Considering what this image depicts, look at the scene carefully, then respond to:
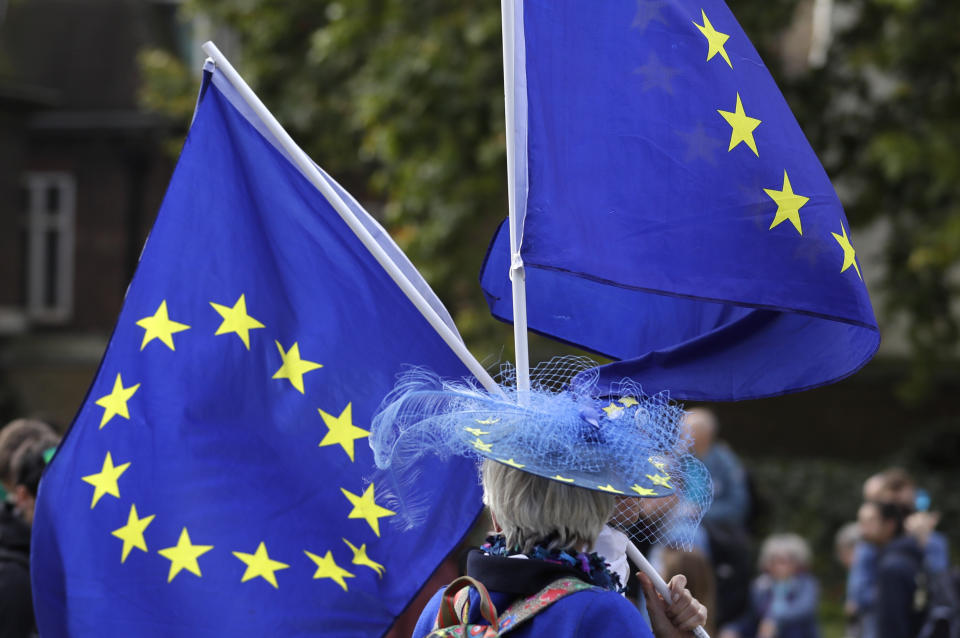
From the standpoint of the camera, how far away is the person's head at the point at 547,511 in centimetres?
260

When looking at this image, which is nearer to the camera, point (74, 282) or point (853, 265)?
point (853, 265)

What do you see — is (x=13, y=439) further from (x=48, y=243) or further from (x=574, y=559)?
(x=48, y=243)

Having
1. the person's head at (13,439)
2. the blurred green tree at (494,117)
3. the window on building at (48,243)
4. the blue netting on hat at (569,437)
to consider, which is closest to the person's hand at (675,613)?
the blue netting on hat at (569,437)

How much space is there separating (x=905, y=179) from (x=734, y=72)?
359 inches

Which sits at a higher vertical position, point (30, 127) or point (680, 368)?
point (30, 127)

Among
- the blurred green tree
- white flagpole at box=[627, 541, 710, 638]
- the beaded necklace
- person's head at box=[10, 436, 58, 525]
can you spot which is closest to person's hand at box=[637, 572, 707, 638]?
white flagpole at box=[627, 541, 710, 638]

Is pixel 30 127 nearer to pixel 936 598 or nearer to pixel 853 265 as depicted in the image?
pixel 936 598

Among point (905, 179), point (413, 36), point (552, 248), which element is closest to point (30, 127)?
point (413, 36)

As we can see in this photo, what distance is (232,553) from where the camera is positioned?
10.9ft

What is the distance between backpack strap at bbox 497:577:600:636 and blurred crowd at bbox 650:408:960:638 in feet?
9.08

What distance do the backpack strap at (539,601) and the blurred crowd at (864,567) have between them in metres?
2.77

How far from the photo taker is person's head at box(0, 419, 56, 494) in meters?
4.43

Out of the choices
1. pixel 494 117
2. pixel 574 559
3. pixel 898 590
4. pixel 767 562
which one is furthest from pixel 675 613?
pixel 494 117

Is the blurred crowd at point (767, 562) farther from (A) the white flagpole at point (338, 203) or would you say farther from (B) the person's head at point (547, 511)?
(B) the person's head at point (547, 511)
